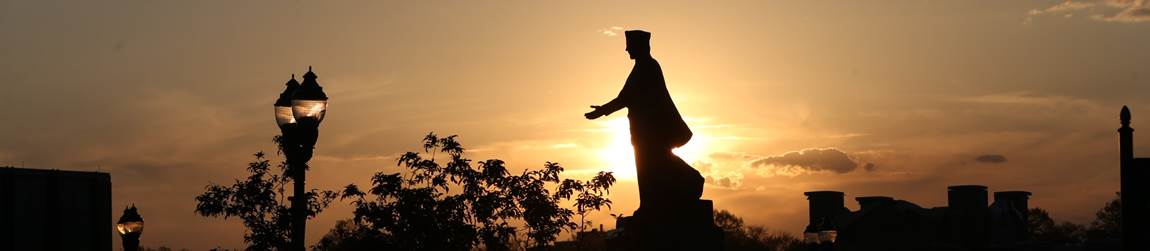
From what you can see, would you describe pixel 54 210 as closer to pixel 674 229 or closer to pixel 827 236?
pixel 827 236

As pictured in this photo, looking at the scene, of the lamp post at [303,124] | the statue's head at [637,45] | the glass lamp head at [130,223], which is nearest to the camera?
the lamp post at [303,124]

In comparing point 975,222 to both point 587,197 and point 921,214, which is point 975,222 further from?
point 587,197

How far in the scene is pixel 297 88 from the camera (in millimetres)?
14969

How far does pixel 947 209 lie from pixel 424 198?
43.6 m

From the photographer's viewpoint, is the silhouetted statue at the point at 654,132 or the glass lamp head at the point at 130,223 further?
the glass lamp head at the point at 130,223

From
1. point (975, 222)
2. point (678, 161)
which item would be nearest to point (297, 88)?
point (678, 161)

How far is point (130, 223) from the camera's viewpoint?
25.9 meters

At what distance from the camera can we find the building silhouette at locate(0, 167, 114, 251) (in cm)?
7325

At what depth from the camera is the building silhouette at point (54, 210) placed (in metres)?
73.2

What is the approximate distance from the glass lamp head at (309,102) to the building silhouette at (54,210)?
62174 mm

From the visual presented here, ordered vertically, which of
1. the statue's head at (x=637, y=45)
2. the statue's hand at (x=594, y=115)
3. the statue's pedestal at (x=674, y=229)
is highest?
the statue's head at (x=637, y=45)

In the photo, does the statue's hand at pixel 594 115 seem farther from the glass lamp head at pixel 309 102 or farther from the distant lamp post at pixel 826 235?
the distant lamp post at pixel 826 235

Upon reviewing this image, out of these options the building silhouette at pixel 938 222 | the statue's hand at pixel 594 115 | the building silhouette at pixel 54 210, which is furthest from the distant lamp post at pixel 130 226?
the building silhouette at pixel 54 210

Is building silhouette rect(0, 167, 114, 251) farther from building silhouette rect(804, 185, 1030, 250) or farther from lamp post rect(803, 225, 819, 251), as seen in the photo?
lamp post rect(803, 225, 819, 251)
